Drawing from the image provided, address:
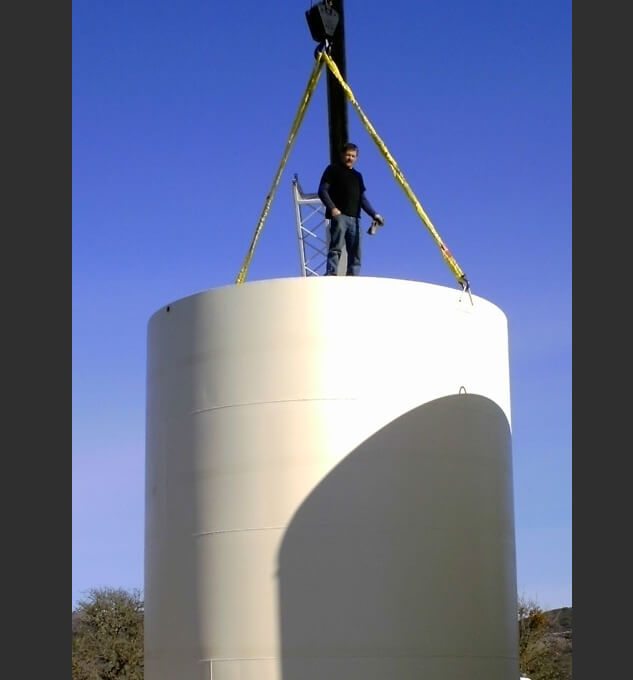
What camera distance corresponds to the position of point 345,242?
48.8 feet

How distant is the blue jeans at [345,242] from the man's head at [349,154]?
2.41 ft

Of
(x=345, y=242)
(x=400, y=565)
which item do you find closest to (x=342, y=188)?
(x=345, y=242)

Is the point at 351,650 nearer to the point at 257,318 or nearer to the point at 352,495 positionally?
the point at 352,495

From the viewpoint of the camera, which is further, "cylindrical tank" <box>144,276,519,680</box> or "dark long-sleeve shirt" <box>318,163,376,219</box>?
"dark long-sleeve shirt" <box>318,163,376,219</box>

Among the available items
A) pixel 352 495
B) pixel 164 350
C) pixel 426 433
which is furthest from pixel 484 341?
pixel 164 350

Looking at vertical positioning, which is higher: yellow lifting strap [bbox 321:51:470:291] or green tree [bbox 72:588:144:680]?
yellow lifting strap [bbox 321:51:470:291]

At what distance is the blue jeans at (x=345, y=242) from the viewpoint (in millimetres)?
14602

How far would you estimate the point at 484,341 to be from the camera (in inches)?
538

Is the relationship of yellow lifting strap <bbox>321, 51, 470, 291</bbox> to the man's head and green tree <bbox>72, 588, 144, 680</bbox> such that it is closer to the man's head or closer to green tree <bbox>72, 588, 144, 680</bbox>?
the man's head

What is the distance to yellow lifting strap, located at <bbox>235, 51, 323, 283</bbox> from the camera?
15.4m

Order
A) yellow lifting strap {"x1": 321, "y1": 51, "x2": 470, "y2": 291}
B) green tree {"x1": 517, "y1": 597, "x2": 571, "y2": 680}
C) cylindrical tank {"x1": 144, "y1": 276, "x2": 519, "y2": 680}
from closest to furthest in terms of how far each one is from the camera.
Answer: cylindrical tank {"x1": 144, "y1": 276, "x2": 519, "y2": 680} → yellow lifting strap {"x1": 321, "y1": 51, "x2": 470, "y2": 291} → green tree {"x1": 517, "y1": 597, "x2": 571, "y2": 680}

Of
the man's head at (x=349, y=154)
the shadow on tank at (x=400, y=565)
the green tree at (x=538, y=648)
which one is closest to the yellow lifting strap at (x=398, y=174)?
the man's head at (x=349, y=154)

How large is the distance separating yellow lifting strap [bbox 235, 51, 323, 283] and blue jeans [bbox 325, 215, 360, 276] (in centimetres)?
138

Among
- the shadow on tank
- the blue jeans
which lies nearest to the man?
the blue jeans
